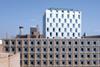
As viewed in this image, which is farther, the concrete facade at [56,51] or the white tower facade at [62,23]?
the white tower facade at [62,23]

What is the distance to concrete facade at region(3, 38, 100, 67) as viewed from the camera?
74125 millimetres

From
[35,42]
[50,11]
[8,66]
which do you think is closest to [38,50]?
[35,42]

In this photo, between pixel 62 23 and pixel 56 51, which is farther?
pixel 62 23

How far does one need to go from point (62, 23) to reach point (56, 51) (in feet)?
36.0

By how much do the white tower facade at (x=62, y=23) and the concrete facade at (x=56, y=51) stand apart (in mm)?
5907

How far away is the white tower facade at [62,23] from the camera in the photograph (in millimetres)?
81250

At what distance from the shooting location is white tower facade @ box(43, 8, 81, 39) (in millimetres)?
81250

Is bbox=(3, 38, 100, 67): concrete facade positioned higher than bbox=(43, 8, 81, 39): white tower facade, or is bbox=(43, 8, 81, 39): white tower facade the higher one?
bbox=(43, 8, 81, 39): white tower facade

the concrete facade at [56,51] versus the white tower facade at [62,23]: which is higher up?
the white tower facade at [62,23]

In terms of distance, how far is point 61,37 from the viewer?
80.4m

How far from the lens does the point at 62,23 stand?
82.7m

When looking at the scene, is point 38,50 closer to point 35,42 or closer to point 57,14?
point 35,42

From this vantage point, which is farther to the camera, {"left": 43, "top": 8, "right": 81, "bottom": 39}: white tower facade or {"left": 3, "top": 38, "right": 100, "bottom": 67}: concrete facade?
{"left": 43, "top": 8, "right": 81, "bottom": 39}: white tower facade

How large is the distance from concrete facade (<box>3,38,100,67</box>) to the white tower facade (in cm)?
591
